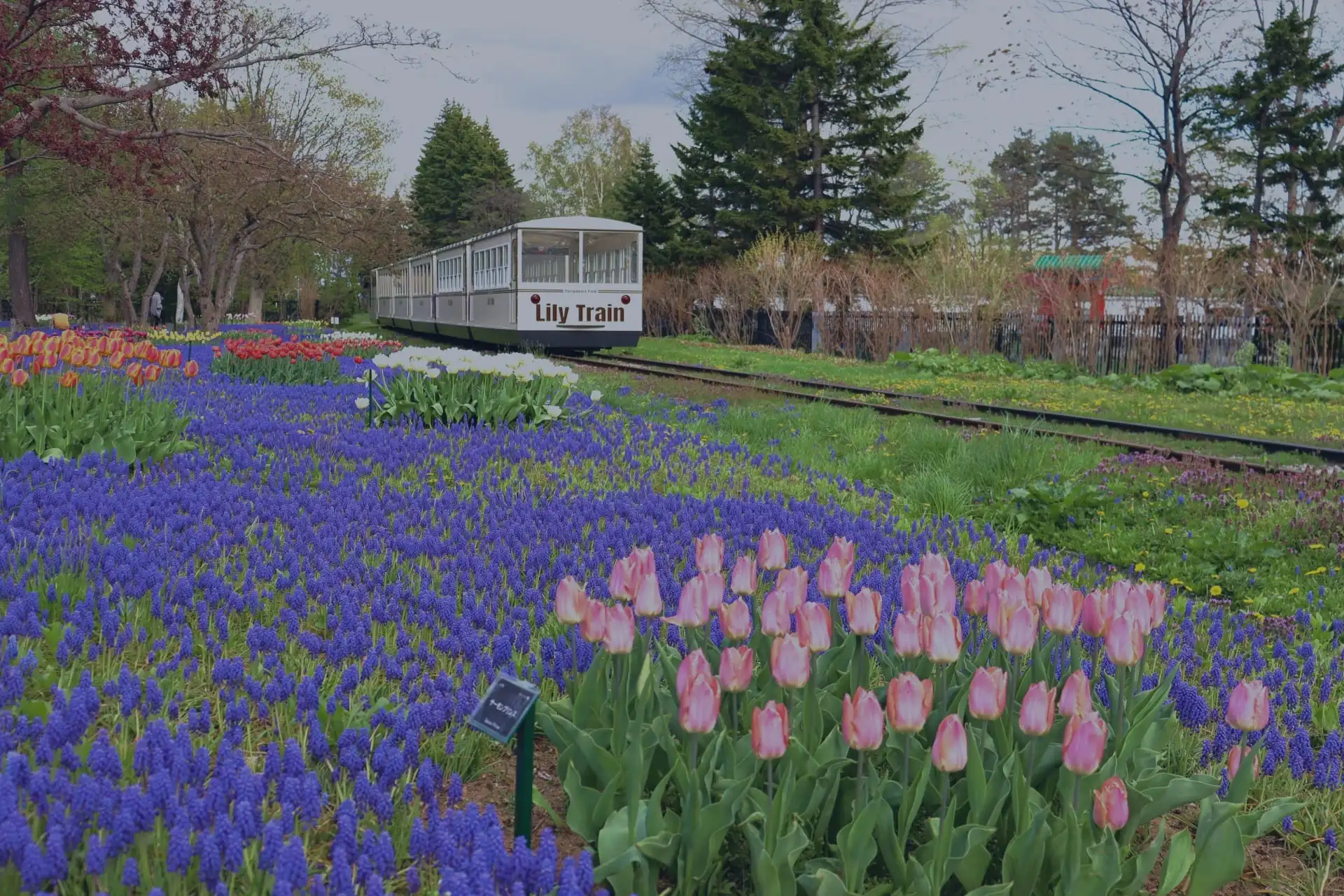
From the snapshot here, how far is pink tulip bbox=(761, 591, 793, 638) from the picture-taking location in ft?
8.35

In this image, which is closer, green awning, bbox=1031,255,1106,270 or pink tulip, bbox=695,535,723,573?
pink tulip, bbox=695,535,723,573

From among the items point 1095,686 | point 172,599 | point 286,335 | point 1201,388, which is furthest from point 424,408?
point 286,335

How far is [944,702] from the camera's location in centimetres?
266

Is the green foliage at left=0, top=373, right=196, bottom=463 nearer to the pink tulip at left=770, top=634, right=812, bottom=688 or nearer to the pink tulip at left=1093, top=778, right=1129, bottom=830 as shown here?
the pink tulip at left=770, top=634, right=812, bottom=688

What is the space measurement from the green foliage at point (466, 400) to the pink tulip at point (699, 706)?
6.91m

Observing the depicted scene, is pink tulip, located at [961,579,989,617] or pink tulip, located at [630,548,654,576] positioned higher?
pink tulip, located at [630,548,654,576]

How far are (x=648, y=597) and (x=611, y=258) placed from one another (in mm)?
21033

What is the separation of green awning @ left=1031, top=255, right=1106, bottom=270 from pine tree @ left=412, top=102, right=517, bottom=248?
98.1 ft

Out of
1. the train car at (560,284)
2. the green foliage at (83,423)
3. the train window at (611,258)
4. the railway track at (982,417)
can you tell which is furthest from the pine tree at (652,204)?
the green foliage at (83,423)

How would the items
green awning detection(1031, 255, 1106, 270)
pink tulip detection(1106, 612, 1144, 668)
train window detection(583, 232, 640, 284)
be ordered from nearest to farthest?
pink tulip detection(1106, 612, 1144, 668) < green awning detection(1031, 255, 1106, 270) < train window detection(583, 232, 640, 284)

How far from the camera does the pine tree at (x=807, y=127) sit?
3603 centimetres

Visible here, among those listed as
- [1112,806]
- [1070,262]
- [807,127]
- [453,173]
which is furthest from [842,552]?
[453,173]

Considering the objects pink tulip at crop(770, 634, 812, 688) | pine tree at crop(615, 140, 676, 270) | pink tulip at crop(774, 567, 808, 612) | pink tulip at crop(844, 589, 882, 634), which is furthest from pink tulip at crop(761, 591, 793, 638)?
pine tree at crop(615, 140, 676, 270)

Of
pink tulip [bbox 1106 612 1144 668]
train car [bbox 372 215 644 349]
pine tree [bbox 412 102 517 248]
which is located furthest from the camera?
pine tree [bbox 412 102 517 248]
